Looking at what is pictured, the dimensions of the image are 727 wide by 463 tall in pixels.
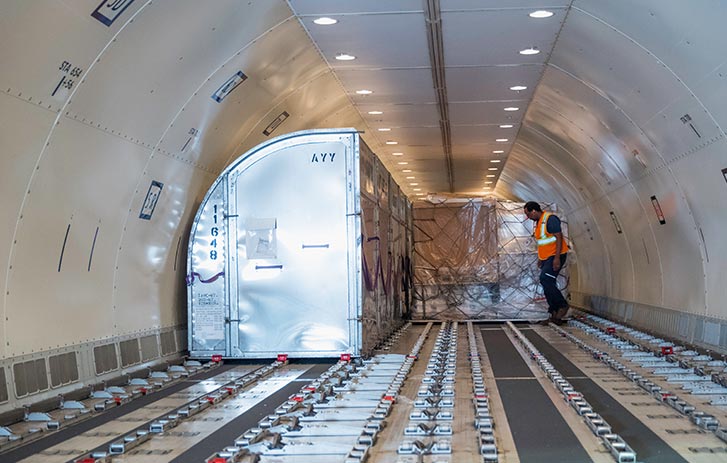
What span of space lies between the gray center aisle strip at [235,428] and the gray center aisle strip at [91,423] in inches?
40.7

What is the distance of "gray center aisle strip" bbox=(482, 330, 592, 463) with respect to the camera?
568 centimetres

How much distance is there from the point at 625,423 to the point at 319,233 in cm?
507

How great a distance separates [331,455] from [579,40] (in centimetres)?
710

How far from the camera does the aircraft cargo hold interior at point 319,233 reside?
672cm

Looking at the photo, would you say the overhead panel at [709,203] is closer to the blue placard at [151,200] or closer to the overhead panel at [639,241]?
the overhead panel at [639,241]

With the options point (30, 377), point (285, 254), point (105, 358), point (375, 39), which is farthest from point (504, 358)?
point (30, 377)

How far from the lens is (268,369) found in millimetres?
10219

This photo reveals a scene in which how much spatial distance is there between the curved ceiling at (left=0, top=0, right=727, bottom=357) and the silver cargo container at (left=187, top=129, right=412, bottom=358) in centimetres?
54

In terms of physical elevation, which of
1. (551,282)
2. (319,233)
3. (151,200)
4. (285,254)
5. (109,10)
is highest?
(109,10)

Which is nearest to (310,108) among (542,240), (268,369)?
(542,240)

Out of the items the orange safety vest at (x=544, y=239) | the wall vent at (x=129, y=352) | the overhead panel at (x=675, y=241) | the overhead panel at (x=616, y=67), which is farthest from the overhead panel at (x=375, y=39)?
the wall vent at (x=129, y=352)

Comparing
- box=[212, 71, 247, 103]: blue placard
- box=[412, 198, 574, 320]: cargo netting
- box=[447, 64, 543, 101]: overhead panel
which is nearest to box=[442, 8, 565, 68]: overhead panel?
box=[447, 64, 543, 101]: overhead panel

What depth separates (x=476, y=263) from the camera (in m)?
19.0

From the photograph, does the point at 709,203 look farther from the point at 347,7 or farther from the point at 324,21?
the point at 324,21
